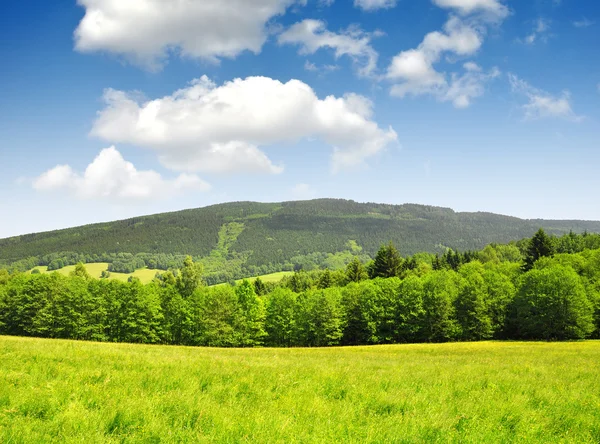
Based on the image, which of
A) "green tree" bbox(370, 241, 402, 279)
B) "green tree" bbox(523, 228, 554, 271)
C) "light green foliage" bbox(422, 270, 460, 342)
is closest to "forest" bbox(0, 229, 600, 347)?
"light green foliage" bbox(422, 270, 460, 342)

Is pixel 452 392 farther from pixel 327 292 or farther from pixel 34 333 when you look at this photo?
pixel 34 333

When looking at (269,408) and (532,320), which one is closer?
(269,408)

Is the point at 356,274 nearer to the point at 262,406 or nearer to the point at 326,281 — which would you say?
the point at 326,281

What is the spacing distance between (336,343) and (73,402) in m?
68.8

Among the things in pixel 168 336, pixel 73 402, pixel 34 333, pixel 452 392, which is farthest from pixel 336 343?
pixel 73 402

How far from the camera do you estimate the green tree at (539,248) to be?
8112 cm

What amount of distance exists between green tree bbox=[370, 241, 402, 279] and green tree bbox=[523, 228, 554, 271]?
25.5m

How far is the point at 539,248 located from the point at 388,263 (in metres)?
30.7

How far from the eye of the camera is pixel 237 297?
7488cm

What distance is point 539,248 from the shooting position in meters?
81.9

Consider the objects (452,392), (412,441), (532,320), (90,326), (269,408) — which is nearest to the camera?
(412,441)

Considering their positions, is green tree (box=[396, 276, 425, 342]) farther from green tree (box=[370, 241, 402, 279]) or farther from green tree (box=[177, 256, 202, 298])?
green tree (box=[177, 256, 202, 298])

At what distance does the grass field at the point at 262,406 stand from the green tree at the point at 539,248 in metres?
78.5

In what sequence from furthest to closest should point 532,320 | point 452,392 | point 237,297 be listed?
1. point 237,297
2. point 532,320
3. point 452,392
